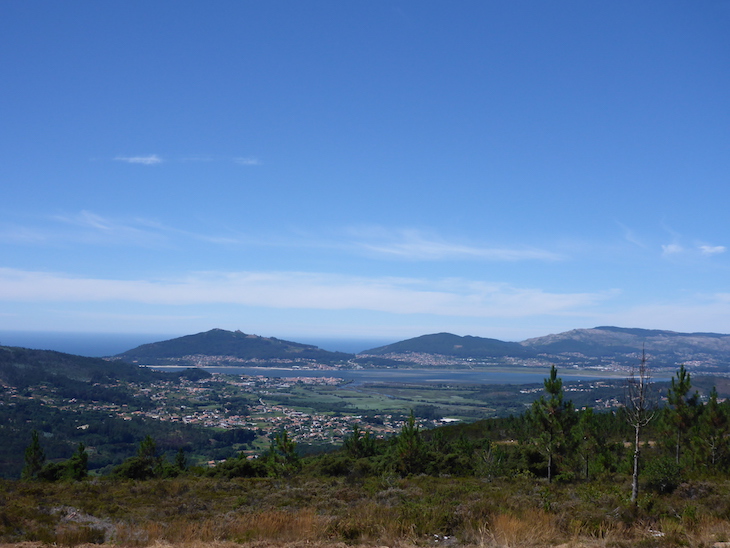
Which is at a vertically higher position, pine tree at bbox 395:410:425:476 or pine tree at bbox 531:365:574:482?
pine tree at bbox 531:365:574:482

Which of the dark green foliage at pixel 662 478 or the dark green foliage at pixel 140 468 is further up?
the dark green foliage at pixel 662 478

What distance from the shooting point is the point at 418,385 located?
17825 cm

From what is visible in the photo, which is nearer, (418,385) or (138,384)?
(138,384)

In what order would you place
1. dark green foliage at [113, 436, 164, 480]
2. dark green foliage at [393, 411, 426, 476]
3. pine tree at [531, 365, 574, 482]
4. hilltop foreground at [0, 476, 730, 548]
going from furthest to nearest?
→ dark green foliage at [113, 436, 164, 480]
dark green foliage at [393, 411, 426, 476]
pine tree at [531, 365, 574, 482]
hilltop foreground at [0, 476, 730, 548]

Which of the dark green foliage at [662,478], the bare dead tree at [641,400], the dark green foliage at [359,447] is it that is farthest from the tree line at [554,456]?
the dark green foliage at [359,447]

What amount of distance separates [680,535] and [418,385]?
176527mm

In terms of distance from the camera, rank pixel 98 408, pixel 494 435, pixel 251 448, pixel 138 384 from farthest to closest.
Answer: pixel 138 384 < pixel 98 408 < pixel 251 448 < pixel 494 435

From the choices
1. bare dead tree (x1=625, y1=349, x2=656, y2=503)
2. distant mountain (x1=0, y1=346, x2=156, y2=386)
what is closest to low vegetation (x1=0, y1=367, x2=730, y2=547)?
bare dead tree (x1=625, y1=349, x2=656, y2=503)

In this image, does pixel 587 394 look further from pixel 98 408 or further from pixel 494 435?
pixel 98 408

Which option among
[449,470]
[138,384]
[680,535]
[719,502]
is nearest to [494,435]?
[449,470]

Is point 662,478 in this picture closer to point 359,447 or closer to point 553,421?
point 553,421

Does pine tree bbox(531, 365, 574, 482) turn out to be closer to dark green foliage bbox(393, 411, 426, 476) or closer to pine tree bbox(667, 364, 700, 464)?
dark green foliage bbox(393, 411, 426, 476)

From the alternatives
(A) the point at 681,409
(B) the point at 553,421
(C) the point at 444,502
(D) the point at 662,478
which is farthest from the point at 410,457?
(A) the point at 681,409

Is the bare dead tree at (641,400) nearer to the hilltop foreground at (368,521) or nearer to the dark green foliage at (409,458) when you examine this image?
the hilltop foreground at (368,521)
